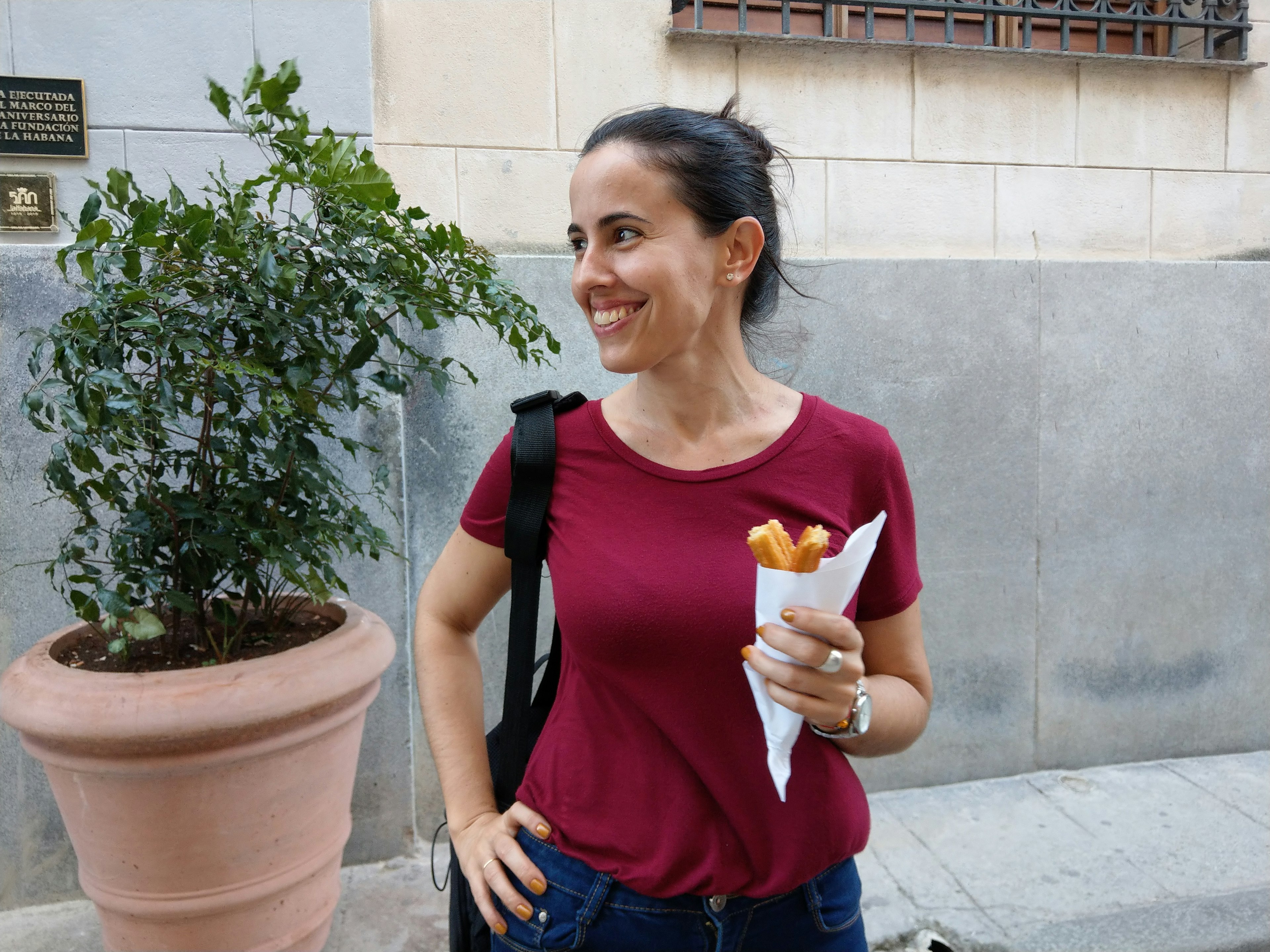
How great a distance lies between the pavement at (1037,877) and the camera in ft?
10.2

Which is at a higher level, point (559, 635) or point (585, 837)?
point (559, 635)

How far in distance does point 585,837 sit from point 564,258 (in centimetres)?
245

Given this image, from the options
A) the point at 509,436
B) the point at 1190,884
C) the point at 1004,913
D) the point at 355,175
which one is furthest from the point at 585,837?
the point at 1190,884

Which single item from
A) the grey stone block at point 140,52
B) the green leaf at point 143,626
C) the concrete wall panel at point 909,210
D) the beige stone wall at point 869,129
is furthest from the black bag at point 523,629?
the concrete wall panel at point 909,210

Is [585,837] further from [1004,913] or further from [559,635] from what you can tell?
[1004,913]

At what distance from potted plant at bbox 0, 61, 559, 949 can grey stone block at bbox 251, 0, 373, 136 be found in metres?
1.09

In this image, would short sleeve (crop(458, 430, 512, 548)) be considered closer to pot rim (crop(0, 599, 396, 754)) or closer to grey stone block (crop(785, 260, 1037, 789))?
pot rim (crop(0, 599, 396, 754))

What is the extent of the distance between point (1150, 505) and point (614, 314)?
344 cm

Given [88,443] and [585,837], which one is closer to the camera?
[585,837]

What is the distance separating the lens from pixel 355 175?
1.99m

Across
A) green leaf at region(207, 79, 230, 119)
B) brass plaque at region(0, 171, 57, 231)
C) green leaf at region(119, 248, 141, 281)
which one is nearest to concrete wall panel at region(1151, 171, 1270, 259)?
green leaf at region(207, 79, 230, 119)

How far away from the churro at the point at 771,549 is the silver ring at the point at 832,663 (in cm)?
13

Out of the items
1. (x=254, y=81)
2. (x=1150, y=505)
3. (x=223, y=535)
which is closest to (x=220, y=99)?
(x=254, y=81)

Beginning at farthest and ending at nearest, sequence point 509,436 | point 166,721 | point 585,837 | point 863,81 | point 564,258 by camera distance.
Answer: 1. point 863,81
2. point 564,258
3. point 166,721
4. point 509,436
5. point 585,837
